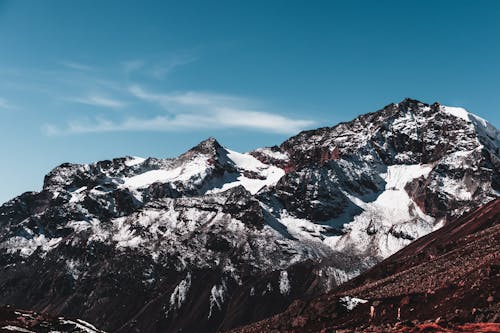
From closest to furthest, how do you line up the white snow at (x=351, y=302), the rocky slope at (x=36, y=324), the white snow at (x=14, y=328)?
the white snow at (x=14, y=328) < the rocky slope at (x=36, y=324) < the white snow at (x=351, y=302)

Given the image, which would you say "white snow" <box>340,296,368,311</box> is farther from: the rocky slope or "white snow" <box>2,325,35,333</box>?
"white snow" <box>2,325,35,333</box>

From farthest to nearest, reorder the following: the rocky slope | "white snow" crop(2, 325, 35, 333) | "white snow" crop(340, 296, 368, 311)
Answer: "white snow" crop(340, 296, 368, 311) < the rocky slope < "white snow" crop(2, 325, 35, 333)

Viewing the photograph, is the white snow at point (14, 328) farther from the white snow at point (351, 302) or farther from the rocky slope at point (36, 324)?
the white snow at point (351, 302)

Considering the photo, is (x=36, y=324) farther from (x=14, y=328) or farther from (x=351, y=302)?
(x=351, y=302)

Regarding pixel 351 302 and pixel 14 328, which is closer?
pixel 14 328

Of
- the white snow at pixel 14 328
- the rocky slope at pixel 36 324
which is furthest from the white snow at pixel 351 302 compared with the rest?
the white snow at pixel 14 328

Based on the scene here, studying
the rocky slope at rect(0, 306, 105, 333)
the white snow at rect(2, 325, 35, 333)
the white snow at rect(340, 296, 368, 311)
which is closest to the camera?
the white snow at rect(2, 325, 35, 333)

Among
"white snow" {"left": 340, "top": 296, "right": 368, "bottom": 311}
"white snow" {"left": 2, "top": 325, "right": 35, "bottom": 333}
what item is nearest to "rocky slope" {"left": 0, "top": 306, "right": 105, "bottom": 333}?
"white snow" {"left": 2, "top": 325, "right": 35, "bottom": 333}

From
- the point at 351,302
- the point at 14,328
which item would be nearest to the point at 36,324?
the point at 14,328

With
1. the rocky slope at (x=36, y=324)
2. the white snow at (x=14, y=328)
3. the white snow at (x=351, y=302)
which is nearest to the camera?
the white snow at (x=14, y=328)

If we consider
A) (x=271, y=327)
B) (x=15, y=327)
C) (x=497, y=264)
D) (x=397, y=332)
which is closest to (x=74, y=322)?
(x=15, y=327)

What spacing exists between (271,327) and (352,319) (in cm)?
2520

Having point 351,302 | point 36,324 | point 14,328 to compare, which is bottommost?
point 14,328

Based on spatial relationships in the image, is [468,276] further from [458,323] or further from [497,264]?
[458,323]
